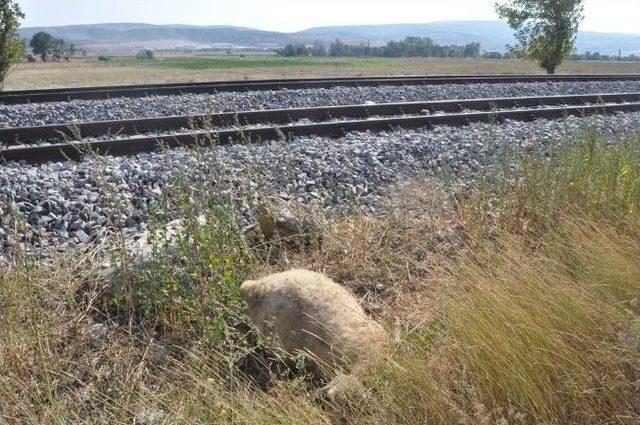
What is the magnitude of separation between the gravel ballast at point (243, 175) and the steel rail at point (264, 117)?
92 cm

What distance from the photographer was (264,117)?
12375 mm

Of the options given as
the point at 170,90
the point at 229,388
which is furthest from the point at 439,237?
the point at 170,90

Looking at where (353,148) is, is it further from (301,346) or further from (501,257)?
(301,346)

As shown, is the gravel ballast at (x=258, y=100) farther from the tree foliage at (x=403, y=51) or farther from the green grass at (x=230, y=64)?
the tree foliage at (x=403, y=51)

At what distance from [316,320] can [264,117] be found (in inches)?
353

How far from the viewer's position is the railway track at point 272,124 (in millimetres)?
9094

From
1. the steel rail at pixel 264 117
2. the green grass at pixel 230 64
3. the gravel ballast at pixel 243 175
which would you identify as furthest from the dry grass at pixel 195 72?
the gravel ballast at pixel 243 175

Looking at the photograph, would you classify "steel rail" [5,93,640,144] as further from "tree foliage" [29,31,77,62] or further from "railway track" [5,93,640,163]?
"tree foliage" [29,31,77,62]

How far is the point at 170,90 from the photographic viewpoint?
16703mm

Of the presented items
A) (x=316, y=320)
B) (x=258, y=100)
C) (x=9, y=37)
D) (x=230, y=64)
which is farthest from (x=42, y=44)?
(x=316, y=320)

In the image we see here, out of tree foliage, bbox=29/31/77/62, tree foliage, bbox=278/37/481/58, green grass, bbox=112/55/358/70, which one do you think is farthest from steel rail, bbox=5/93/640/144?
tree foliage, bbox=278/37/481/58

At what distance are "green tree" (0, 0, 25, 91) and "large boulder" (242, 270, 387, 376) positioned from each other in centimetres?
1993

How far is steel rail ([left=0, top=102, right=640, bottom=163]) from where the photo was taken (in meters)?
8.95

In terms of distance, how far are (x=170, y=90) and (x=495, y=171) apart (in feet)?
39.1
